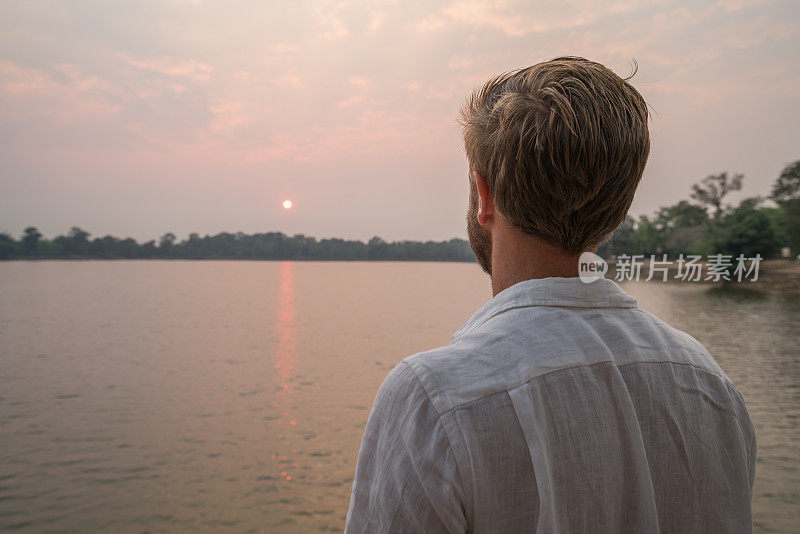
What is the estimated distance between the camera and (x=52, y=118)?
8800cm

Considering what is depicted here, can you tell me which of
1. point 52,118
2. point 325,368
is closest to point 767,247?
point 325,368

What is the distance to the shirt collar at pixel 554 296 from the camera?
1005 mm

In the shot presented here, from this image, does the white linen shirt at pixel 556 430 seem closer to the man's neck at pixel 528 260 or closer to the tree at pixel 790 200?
the man's neck at pixel 528 260

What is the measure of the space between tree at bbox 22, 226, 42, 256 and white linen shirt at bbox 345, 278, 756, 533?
484ft

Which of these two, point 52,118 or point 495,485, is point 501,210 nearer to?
point 495,485

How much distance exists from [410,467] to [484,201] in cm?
55

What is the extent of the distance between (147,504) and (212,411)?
18.2 ft

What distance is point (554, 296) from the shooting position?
1.01m

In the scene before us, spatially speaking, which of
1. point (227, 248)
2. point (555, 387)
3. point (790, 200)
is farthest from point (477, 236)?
point (227, 248)

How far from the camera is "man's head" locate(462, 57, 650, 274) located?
39.7 inches

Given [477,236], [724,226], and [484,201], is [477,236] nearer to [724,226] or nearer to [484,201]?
[484,201]

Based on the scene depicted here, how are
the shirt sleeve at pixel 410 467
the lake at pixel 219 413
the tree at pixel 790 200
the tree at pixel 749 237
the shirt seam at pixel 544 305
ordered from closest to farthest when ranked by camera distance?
the shirt sleeve at pixel 410 467 < the shirt seam at pixel 544 305 < the lake at pixel 219 413 < the tree at pixel 790 200 < the tree at pixel 749 237

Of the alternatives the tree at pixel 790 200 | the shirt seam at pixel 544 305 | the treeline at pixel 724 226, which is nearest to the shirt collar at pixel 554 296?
the shirt seam at pixel 544 305

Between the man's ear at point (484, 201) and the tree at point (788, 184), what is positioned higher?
the tree at point (788, 184)
